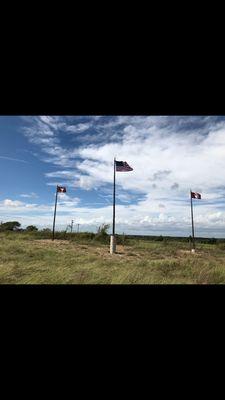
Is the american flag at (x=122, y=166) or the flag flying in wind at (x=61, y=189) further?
the flag flying in wind at (x=61, y=189)

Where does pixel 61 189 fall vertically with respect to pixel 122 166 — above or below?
below

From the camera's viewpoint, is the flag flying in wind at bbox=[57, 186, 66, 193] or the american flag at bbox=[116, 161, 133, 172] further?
the flag flying in wind at bbox=[57, 186, 66, 193]

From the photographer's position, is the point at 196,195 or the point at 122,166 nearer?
the point at 122,166

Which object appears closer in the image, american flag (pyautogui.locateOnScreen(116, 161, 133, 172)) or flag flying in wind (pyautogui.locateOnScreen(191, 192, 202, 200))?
american flag (pyautogui.locateOnScreen(116, 161, 133, 172))

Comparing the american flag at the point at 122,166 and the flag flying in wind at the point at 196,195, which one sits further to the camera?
the flag flying in wind at the point at 196,195

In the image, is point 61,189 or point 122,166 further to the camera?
point 61,189
